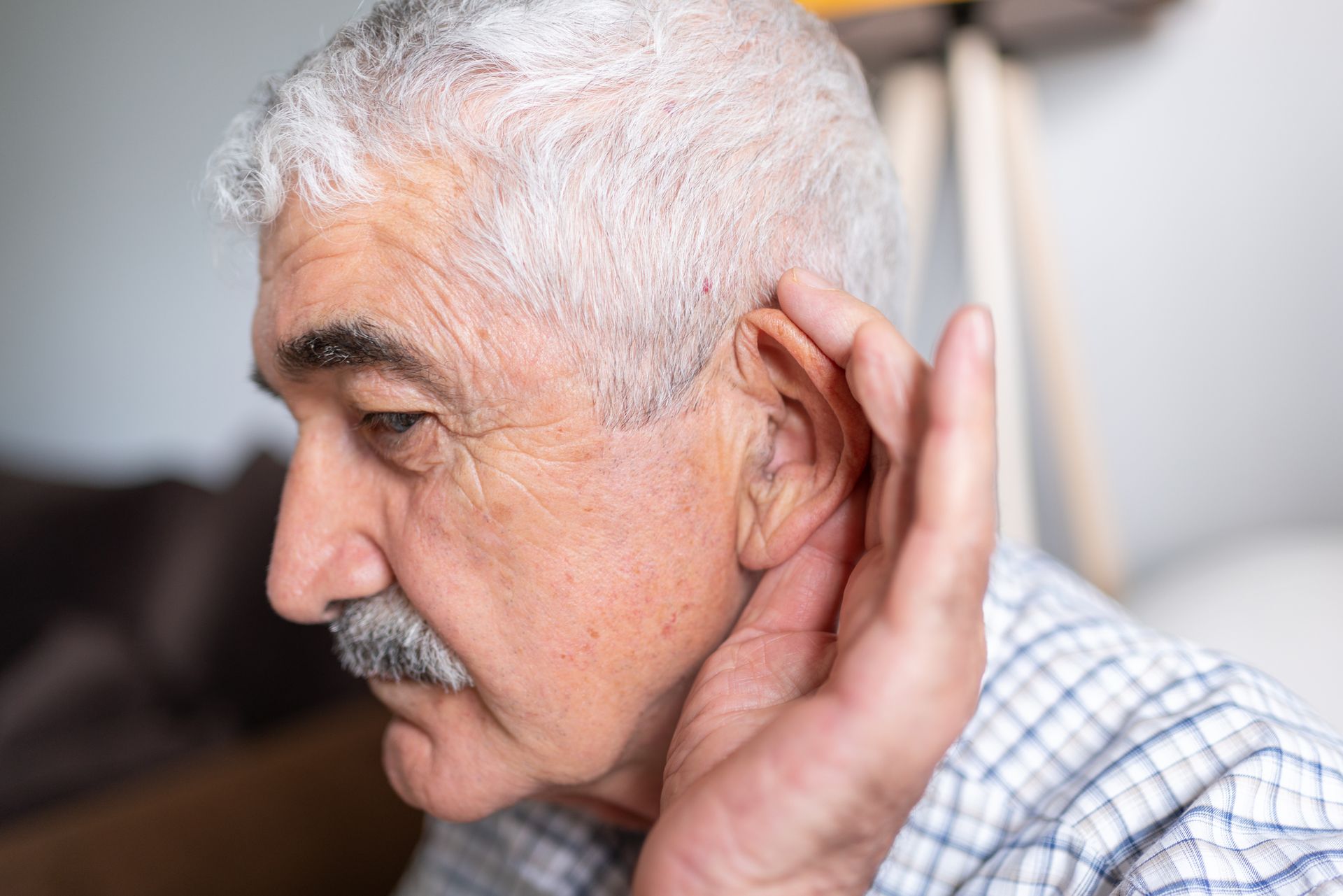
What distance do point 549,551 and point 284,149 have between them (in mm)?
407

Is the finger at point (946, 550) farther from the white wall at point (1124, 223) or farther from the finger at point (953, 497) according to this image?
the white wall at point (1124, 223)

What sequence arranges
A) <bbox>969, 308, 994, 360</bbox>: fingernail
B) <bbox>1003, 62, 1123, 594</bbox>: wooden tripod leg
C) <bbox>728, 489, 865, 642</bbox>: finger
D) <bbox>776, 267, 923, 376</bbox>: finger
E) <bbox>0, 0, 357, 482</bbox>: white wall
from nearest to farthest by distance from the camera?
<bbox>969, 308, 994, 360</bbox>: fingernail, <bbox>776, 267, 923, 376</bbox>: finger, <bbox>728, 489, 865, 642</bbox>: finger, <bbox>1003, 62, 1123, 594</bbox>: wooden tripod leg, <bbox>0, 0, 357, 482</bbox>: white wall

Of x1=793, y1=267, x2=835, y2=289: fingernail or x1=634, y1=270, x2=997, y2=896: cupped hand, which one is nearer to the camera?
x1=634, y1=270, x2=997, y2=896: cupped hand

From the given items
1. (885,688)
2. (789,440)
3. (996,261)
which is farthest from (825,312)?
(996,261)

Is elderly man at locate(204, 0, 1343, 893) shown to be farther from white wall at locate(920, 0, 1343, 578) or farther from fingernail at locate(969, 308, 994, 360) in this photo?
white wall at locate(920, 0, 1343, 578)

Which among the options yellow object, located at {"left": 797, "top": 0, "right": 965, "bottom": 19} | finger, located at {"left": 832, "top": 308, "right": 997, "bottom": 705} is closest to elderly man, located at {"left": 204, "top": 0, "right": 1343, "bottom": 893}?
finger, located at {"left": 832, "top": 308, "right": 997, "bottom": 705}

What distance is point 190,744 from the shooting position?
172 cm

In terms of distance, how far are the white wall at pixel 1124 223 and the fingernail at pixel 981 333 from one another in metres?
0.86

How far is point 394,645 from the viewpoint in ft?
2.90

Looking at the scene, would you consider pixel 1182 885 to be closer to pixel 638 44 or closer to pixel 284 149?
pixel 638 44

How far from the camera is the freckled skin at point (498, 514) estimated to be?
80cm

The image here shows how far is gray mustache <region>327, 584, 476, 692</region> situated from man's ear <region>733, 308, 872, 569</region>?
280mm

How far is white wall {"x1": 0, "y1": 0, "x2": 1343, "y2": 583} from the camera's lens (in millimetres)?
1808

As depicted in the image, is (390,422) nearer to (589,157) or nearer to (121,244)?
(589,157)
